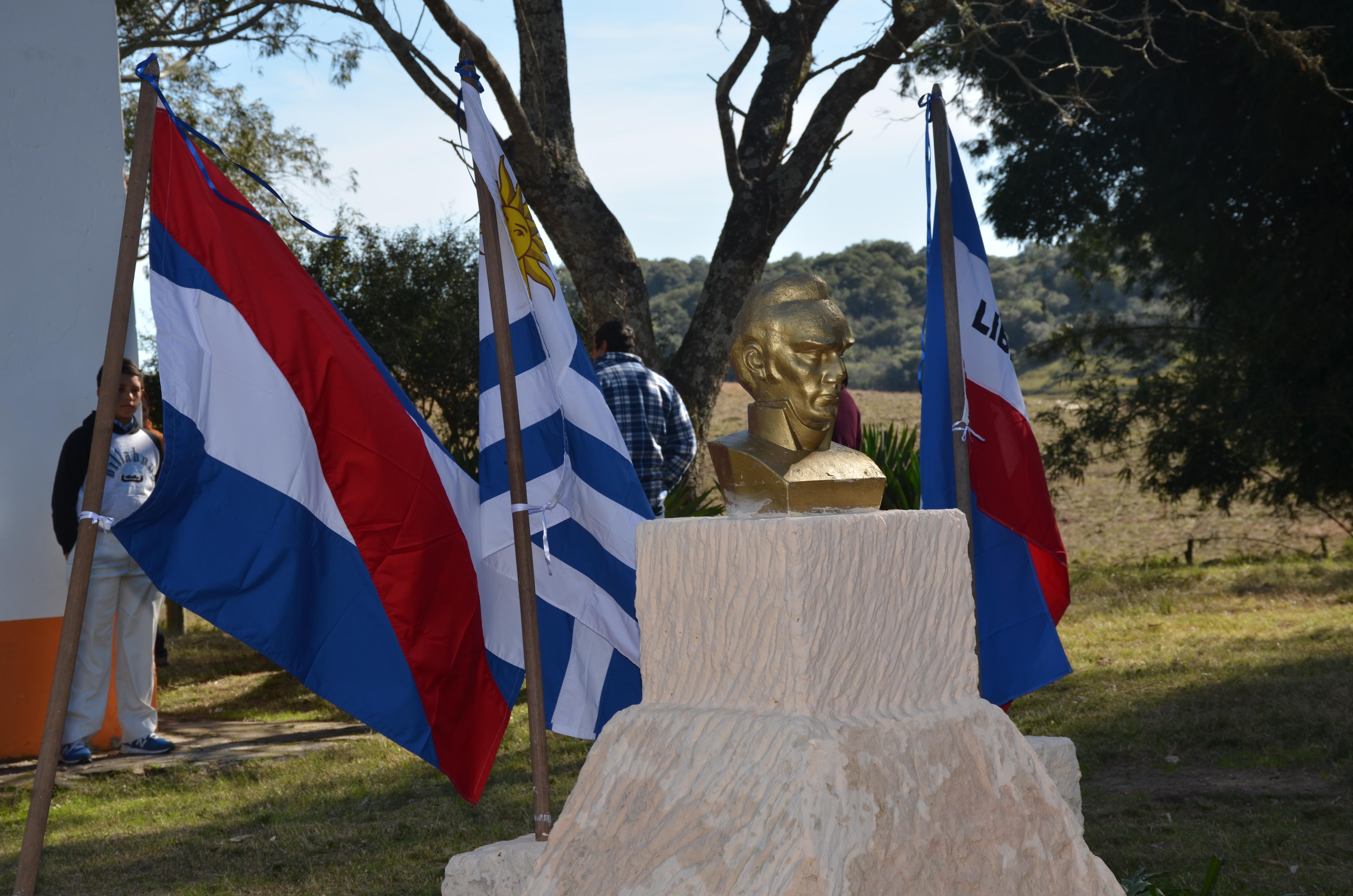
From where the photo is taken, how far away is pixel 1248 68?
31.5 feet

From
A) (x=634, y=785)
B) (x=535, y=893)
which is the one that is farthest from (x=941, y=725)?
(x=535, y=893)

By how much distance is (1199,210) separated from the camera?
1049 cm

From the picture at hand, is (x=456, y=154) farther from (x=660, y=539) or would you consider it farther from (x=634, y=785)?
(x=634, y=785)

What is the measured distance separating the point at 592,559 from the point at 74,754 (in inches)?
144

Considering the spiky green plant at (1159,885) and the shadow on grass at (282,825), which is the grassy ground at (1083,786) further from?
the spiky green plant at (1159,885)

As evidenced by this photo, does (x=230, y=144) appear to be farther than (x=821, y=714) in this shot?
Yes

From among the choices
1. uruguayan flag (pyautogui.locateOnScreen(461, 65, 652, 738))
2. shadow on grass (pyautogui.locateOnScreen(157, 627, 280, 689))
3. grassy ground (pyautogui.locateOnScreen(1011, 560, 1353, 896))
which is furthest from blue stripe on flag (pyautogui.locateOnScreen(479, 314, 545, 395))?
shadow on grass (pyautogui.locateOnScreen(157, 627, 280, 689))

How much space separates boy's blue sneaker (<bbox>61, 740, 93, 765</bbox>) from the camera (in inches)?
229

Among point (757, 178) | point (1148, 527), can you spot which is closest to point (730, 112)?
point (757, 178)

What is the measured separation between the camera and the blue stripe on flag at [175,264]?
10.3ft

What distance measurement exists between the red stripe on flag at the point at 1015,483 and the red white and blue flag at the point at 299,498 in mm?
1694

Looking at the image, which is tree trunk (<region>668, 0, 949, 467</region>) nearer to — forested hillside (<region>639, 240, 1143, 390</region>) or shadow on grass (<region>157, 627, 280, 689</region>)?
→ shadow on grass (<region>157, 627, 280, 689</region>)

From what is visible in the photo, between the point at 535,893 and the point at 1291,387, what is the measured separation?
9.04 m

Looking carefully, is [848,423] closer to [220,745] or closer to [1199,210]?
[220,745]
